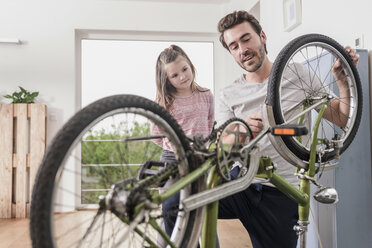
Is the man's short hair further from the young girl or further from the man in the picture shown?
the young girl

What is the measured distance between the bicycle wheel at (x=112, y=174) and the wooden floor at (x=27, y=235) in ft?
7.21

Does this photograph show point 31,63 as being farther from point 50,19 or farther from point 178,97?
point 178,97

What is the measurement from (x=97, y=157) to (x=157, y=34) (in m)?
4.36

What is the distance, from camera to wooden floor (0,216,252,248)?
2.89 m

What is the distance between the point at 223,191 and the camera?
71cm

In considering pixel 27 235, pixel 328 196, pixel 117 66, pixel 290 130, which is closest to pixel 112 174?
pixel 290 130

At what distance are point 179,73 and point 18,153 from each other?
119 inches

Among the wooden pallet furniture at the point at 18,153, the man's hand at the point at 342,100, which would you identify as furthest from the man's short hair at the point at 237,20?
the wooden pallet furniture at the point at 18,153

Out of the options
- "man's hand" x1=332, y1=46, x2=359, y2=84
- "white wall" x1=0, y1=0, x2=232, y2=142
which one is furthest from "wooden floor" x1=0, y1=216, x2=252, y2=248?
"man's hand" x1=332, y1=46, x2=359, y2=84

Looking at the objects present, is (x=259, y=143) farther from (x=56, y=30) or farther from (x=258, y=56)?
(x=56, y=30)

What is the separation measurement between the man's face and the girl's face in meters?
0.54

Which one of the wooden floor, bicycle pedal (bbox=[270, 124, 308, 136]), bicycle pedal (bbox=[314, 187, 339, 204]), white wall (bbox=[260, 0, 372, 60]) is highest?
white wall (bbox=[260, 0, 372, 60])

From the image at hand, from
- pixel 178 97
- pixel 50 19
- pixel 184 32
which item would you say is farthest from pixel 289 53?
pixel 50 19

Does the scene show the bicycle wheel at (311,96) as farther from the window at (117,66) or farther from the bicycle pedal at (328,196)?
the window at (117,66)
